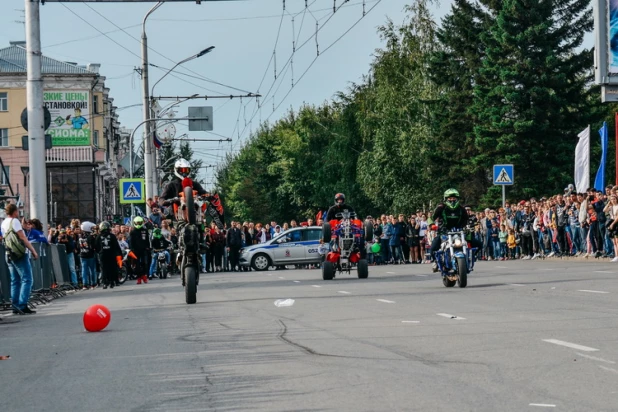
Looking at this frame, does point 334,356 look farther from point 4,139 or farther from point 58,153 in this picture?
point 4,139

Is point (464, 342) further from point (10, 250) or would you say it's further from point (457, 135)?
point (457, 135)

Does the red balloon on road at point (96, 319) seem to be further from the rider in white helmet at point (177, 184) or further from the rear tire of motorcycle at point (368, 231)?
the rear tire of motorcycle at point (368, 231)

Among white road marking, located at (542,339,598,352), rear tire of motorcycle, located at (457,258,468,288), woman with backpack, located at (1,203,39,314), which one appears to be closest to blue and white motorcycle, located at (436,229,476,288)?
rear tire of motorcycle, located at (457,258,468,288)

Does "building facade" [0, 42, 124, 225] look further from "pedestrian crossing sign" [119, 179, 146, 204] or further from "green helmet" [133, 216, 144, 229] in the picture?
"green helmet" [133, 216, 144, 229]

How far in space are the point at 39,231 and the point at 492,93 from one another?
35486 millimetres

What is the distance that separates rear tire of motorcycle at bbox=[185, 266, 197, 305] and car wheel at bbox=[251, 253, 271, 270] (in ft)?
81.0

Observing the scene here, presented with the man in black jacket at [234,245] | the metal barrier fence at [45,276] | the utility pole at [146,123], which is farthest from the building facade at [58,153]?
the metal barrier fence at [45,276]

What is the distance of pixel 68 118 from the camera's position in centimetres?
6906

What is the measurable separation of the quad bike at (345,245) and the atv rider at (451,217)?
14.7 ft

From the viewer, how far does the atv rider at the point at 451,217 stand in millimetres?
21516

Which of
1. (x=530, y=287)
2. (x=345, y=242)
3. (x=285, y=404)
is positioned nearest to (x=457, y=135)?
(x=345, y=242)

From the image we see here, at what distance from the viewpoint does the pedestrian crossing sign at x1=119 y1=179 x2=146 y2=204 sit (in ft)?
153

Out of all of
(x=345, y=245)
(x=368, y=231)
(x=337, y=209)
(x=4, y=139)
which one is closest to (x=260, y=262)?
(x=345, y=245)

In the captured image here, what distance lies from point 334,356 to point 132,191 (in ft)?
122
